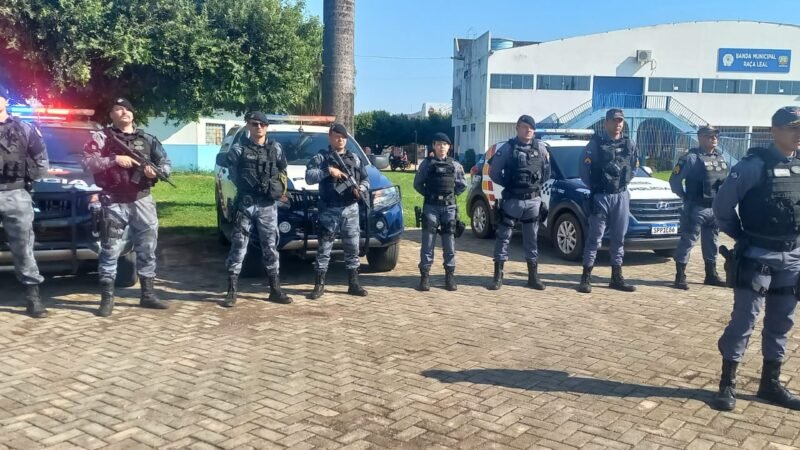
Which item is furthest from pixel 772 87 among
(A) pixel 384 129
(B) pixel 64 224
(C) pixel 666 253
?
(B) pixel 64 224

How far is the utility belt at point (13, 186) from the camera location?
18.9 feet

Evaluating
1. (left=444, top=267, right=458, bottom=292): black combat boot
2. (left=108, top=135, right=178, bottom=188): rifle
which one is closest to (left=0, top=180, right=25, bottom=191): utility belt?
(left=108, top=135, right=178, bottom=188): rifle

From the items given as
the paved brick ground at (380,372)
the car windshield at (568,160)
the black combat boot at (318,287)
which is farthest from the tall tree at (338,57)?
the black combat boot at (318,287)

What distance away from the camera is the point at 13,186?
19.1ft

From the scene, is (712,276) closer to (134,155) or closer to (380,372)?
(380,372)

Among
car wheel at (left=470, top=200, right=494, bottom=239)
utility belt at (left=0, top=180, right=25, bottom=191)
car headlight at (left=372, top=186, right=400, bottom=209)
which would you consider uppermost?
utility belt at (left=0, top=180, right=25, bottom=191)

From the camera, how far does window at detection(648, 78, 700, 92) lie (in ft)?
→ 149

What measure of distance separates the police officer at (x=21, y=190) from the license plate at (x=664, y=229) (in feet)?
23.0

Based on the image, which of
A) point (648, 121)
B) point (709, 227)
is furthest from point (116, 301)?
point (648, 121)

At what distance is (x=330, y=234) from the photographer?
273 inches

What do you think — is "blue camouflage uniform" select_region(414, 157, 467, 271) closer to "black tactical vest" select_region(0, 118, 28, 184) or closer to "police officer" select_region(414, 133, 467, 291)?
"police officer" select_region(414, 133, 467, 291)

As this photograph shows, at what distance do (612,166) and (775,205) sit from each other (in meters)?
3.40

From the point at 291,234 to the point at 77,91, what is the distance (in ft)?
15.4

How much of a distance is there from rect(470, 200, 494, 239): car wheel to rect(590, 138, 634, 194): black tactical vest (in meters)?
3.75
